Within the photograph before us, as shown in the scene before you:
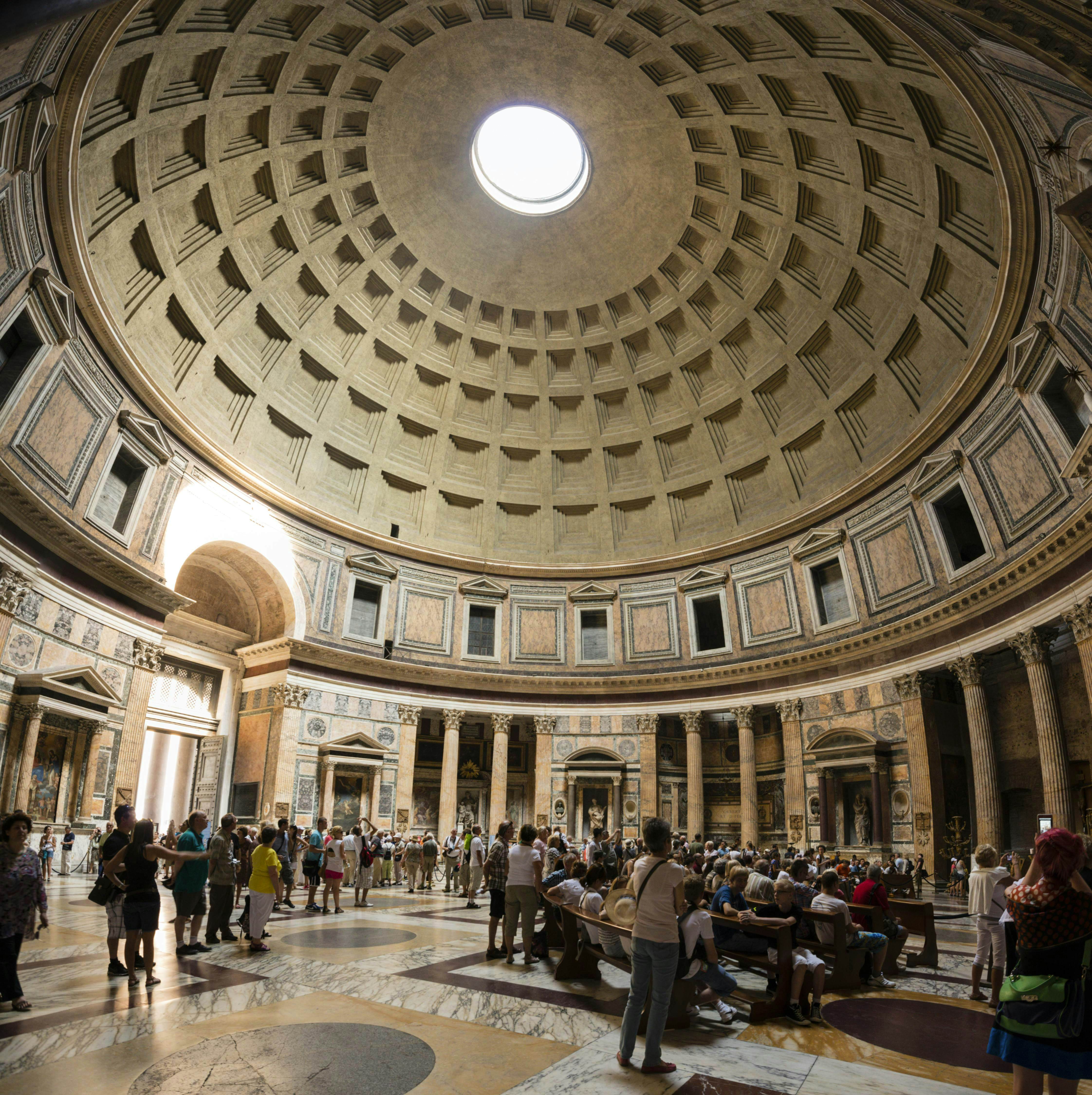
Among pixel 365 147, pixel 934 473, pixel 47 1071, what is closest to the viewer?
pixel 47 1071

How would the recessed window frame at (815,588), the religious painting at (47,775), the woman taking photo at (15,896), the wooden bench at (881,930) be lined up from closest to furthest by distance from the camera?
the woman taking photo at (15,896), the wooden bench at (881,930), the religious painting at (47,775), the recessed window frame at (815,588)

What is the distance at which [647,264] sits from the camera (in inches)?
1225

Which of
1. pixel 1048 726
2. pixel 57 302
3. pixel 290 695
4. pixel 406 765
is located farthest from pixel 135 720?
pixel 1048 726

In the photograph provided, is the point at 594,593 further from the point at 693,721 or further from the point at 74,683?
the point at 74,683

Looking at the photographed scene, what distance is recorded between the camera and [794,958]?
702 centimetres

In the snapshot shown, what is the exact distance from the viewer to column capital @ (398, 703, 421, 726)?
1173 inches

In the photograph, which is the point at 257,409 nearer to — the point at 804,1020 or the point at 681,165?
the point at 681,165

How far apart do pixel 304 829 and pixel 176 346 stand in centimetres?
1727

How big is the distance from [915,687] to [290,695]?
21.8 m

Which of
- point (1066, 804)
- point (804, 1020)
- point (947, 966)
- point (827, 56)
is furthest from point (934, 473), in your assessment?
point (804, 1020)

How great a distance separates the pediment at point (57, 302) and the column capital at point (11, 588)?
6049 millimetres

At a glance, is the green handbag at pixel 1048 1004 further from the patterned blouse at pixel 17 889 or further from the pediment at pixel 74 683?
the pediment at pixel 74 683

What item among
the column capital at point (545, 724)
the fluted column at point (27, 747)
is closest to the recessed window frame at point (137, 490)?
the fluted column at point (27, 747)

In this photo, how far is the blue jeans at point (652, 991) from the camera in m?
5.28
